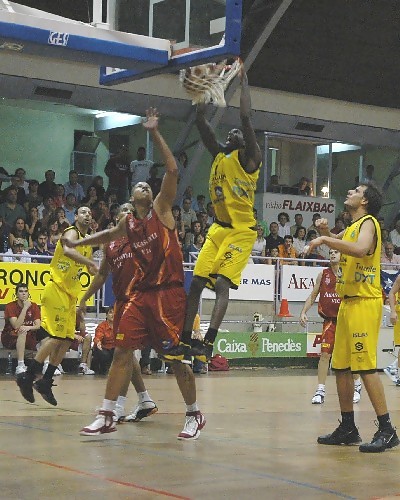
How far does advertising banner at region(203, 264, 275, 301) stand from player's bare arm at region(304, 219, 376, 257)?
10.9m

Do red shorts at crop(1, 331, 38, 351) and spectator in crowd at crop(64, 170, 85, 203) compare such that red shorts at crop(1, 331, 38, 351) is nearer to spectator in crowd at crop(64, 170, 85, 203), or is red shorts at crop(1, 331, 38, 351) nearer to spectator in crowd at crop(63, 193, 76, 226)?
spectator in crowd at crop(63, 193, 76, 226)

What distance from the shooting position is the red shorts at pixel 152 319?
786cm

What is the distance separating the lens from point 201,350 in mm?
8328

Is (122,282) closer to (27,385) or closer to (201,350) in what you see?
(201,350)

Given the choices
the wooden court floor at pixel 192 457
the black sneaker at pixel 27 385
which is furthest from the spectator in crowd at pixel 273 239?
the black sneaker at pixel 27 385

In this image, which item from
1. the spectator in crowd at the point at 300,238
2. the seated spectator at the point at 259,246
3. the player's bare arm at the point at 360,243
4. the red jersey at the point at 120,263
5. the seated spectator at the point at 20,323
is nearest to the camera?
the player's bare arm at the point at 360,243

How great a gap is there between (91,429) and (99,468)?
1.53 metres

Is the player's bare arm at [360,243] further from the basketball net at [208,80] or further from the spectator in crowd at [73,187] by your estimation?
the spectator in crowd at [73,187]

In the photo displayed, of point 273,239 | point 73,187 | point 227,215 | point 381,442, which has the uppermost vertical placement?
point 73,187

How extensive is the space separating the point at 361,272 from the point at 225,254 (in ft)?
4.90

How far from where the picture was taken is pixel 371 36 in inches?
926

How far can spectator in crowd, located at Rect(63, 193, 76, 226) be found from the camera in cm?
2017

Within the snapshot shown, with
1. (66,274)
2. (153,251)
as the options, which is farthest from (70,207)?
(153,251)

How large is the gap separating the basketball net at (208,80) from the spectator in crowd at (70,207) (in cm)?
1180
